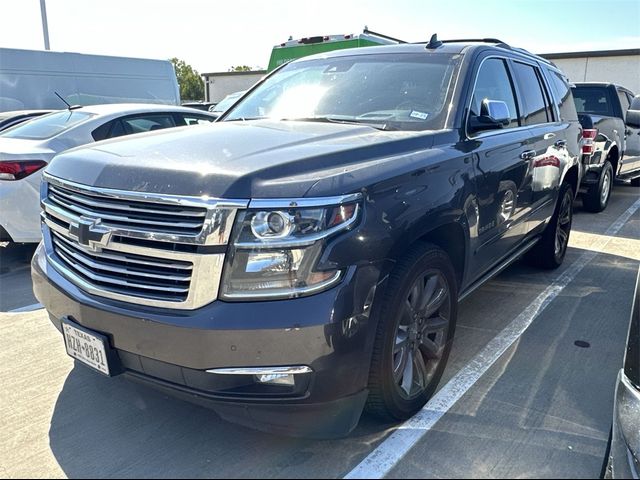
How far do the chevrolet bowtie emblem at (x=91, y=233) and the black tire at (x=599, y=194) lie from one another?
7.94 metres

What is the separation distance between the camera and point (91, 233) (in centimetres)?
243

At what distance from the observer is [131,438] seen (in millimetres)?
2693

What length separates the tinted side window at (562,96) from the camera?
5.30 meters

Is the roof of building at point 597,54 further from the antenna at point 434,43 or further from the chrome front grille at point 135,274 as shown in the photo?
A: the chrome front grille at point 135,274

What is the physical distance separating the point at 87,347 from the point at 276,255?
105 cm

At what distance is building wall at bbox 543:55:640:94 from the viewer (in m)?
21.3

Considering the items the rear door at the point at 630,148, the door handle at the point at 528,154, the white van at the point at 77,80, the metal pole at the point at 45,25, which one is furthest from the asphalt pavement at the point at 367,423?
the metal pole at the point at 45,25

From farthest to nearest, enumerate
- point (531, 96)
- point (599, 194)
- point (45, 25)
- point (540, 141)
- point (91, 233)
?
point (45, 25), point (599, 194), point (531, 96), point (540, 141), point (91, 233)

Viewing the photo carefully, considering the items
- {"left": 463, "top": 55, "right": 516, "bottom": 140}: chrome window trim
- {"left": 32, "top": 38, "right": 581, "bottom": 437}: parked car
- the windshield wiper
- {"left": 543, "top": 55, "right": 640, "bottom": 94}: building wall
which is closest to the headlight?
{"left": 32, "top": 38, "right": 581, "bottom": 437}: parked car

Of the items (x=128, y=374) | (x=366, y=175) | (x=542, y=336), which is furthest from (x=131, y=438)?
(x=542, y=336)

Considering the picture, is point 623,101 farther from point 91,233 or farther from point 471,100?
point 91,233

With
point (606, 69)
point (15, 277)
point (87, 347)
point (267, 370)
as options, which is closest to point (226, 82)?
point (606, 69)

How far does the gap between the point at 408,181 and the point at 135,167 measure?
1258 mm

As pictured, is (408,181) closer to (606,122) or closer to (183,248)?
(183,248)
